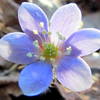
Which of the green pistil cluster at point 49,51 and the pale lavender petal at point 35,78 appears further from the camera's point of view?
the green pistil cluster at point 49,51

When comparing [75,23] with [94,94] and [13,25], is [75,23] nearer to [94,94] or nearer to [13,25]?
[94,94]

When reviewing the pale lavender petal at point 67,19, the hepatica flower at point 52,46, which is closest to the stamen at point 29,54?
the hepatica flower at point 52,46

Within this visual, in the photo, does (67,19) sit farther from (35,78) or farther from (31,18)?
(35,78)

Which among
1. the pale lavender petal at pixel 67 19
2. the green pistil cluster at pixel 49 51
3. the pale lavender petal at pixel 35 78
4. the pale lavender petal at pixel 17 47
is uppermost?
the pale lavender petal at pixel 67 19

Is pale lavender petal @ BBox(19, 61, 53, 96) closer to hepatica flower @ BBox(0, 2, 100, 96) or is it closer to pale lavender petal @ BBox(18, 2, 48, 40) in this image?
hepatica flower @ BBox(0, 2, 100, 96)

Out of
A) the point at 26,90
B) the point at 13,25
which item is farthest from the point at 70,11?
the point at 13,25

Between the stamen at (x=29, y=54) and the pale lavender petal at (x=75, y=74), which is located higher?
the stamen at (x=29, y=54)

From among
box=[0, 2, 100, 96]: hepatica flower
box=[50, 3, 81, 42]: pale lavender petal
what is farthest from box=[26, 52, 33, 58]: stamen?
box=[50, 3, 81, 42]: pale lavender petal

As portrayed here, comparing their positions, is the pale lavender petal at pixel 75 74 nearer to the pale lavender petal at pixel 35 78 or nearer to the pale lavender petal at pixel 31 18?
the pale lavender petal at pixel 35 78
